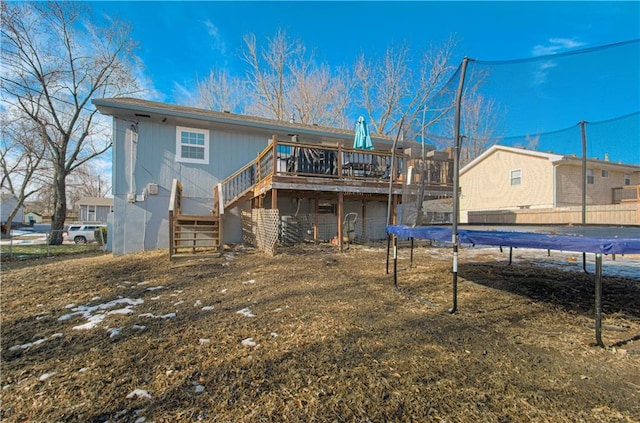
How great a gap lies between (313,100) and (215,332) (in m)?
20.7

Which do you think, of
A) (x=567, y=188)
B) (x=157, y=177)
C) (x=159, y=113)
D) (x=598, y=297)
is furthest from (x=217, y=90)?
(x=598, y=297)

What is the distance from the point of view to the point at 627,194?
14.2 ft

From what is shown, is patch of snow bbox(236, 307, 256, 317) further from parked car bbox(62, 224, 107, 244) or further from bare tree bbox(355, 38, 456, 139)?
bare tree bbox(355, 38, 456, 139)

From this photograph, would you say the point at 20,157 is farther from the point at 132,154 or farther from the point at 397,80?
the point at 397,80

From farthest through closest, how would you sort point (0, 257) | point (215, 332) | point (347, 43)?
point (347, 43)
point (0, 257)
point (215, 332)

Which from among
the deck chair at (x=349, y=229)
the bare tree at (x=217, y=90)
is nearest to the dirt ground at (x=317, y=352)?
the deck chair at (x=349, y=229)

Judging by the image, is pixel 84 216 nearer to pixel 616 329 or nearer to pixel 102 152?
pixel 102 152

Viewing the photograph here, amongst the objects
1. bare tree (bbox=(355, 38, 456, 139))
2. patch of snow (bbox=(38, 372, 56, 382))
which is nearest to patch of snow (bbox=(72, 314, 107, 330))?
patch of snow (bbox=(38, 372, 56, 382))

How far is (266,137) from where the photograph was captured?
10172mm

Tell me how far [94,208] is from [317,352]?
41053mm

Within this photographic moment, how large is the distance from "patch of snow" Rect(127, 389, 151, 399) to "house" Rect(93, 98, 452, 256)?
17.1ft

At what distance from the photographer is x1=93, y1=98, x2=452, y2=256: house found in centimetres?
792

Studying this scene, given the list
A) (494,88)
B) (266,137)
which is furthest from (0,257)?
(494,88)

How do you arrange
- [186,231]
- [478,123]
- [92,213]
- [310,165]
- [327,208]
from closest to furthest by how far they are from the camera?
1. [478,123]
2. [186,231]
3. [310,165]
4. [327,208]
5. [92,213]
